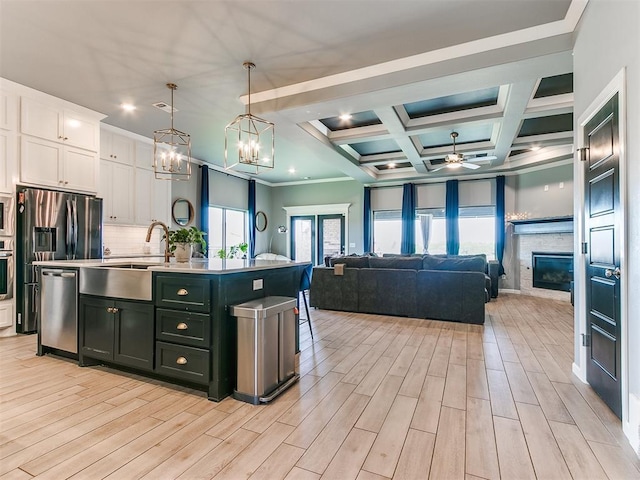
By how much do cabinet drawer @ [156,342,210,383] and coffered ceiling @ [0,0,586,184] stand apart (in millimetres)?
2871

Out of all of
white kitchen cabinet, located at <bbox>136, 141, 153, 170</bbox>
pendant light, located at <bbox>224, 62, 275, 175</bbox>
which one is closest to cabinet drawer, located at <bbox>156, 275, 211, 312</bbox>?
pendant light, located at <bbox>224, 62, 275, 175</bbox>

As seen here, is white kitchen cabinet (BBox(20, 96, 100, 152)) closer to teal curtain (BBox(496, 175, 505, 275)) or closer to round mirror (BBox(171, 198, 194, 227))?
round mirror (BBox(171, 198, 194, 227))

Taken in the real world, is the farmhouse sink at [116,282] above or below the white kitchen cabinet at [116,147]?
below

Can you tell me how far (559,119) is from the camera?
215 inches

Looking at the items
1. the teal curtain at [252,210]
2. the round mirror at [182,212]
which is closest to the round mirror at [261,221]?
the teal curtain at [252,210]

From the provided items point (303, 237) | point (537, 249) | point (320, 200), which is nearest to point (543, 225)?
point (537, 249)

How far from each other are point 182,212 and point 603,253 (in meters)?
7.01

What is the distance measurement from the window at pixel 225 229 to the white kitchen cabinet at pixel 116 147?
98.3 inches

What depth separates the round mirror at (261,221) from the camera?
10047mm

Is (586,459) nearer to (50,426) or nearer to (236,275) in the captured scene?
(236,275)

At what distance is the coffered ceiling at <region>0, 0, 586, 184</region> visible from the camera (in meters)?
2.91

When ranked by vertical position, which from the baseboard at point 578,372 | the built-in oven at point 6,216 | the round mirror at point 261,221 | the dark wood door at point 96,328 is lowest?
the baseboard at point 578,372

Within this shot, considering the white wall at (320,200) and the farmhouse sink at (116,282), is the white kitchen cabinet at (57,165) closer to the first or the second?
the farmhouse sink at (116,282)

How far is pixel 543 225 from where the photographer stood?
283 inches
